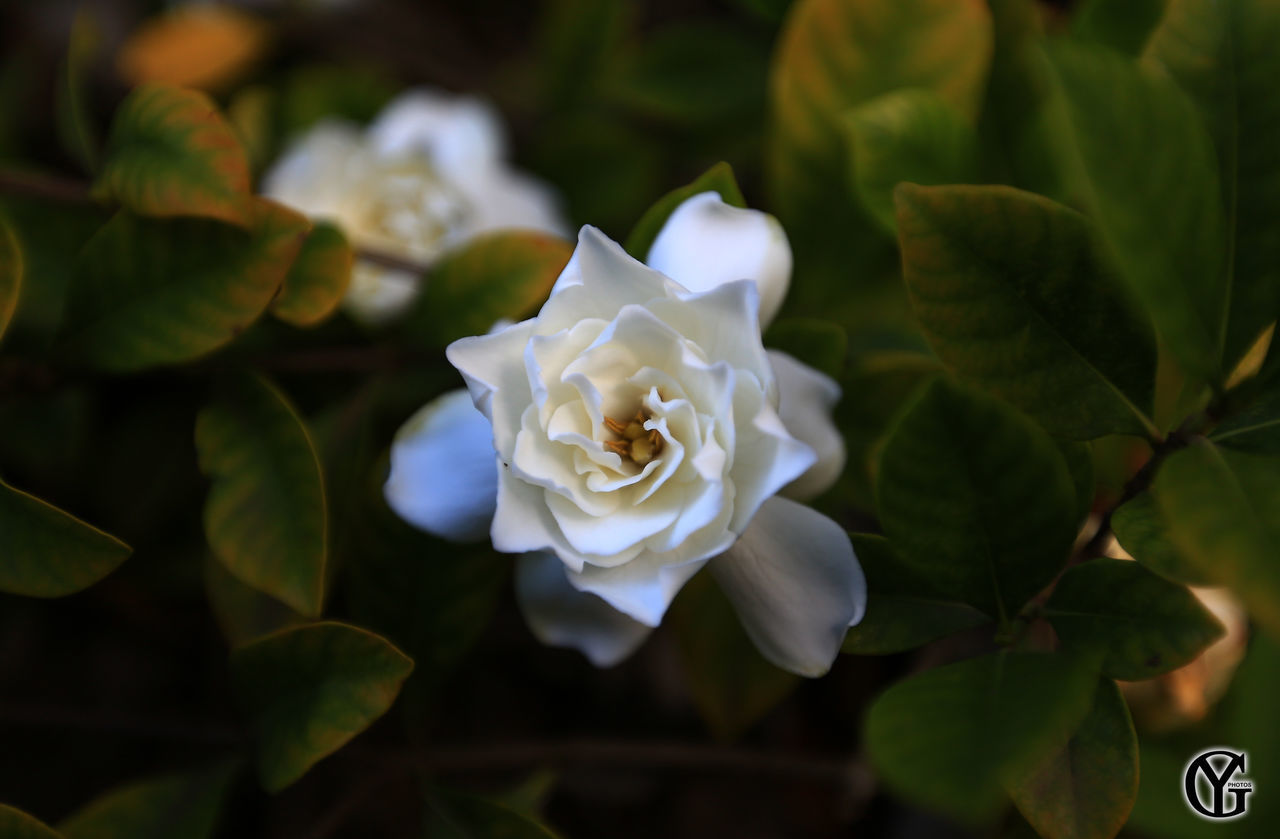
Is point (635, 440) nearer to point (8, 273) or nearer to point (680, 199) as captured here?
point (680, 199)

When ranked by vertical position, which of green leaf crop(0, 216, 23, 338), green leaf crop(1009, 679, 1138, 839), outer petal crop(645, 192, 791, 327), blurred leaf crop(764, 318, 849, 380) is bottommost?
green leaf crop(1009, 679, 1138, 839)

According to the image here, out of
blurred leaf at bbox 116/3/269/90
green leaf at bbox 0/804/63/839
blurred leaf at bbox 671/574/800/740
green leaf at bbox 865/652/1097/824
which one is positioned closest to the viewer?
green leaf at bbox 865/652/1097/824

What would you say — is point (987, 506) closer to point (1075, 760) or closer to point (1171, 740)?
point (1075, 760)

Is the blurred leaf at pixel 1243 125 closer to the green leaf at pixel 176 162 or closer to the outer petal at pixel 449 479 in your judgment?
the outer petal at pixel 449 479

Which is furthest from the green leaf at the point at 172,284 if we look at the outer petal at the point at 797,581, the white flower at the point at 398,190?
the outer petal at the point at 797,581

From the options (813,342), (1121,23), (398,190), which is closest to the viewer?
(813,342)

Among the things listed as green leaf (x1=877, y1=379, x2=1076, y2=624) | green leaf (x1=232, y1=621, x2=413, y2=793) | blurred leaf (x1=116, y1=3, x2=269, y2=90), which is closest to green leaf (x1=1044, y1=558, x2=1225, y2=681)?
green leaf (x1=877, y1=379, x2=1076, y2=624)

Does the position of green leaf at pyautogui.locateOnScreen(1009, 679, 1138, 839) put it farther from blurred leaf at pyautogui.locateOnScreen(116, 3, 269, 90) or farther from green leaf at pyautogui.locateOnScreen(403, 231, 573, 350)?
blurred leaf at pyautogui.locateOnScreen(116, 3, 269, 90)

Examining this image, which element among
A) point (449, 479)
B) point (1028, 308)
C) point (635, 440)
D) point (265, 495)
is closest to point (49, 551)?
point (265, 495)
